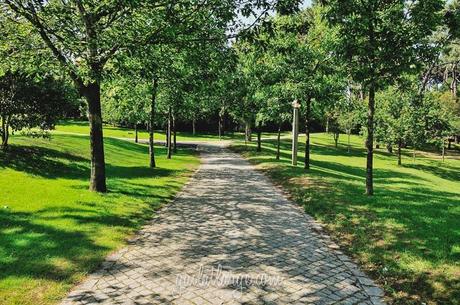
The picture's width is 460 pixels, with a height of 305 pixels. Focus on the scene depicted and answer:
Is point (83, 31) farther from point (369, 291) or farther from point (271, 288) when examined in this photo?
point (369, 291)

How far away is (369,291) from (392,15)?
8.60 metres

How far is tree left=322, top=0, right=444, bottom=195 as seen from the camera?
38.1 ft

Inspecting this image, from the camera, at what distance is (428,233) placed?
9.55 meters

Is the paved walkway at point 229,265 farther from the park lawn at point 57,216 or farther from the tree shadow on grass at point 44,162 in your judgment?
the tree shadow on grass at point 44,162

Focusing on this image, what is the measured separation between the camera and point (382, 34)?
40.4 ft

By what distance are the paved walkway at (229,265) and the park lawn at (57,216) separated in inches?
21.0

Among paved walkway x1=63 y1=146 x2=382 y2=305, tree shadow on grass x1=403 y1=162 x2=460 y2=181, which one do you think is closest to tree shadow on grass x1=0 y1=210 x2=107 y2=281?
paved walkway x1=63 y1=146 x2=382 y2=305

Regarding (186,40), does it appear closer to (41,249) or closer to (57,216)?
(57,216)

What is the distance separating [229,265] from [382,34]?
8.76 metres

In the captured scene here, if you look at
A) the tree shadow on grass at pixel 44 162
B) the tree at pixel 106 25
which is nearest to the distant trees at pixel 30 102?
the tree shadow on grass at pixel 44 162

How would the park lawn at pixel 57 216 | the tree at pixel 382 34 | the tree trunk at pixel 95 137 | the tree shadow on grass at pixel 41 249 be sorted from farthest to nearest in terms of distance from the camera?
the tree trunk at pixel 95 137
the tree at pixel 382 34
the tree shadow on grass at pixel 41 249
the park lawn at pixel 57 216

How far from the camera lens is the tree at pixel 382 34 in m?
11.6

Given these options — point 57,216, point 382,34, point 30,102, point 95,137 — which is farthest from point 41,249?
point 30,102

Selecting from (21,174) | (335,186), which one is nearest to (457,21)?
(335,186)
